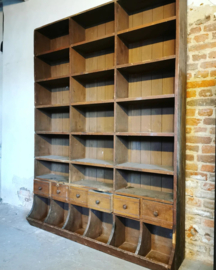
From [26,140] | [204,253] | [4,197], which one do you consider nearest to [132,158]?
[204,253]

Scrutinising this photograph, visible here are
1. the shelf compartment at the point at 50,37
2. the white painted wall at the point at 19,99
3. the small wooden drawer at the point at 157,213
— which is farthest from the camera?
the white painted wall at the point at 19,99

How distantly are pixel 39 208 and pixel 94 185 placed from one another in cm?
101

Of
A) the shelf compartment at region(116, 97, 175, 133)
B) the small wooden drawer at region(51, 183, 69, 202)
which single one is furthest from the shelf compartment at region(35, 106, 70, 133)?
the shelf compartment at region(116, 97, 175, 133)

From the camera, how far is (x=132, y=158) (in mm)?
2383

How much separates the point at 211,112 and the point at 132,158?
3.07ft

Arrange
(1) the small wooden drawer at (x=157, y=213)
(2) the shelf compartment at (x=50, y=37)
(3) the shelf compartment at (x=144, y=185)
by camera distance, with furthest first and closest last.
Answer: (2) the shelf compartment at (x=50, y=37) → (3) the shelf compartment at (x=144, y=185) → (1) the small wooden drawer at (x=157, y=213)

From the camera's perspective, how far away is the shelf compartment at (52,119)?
2.89 metres

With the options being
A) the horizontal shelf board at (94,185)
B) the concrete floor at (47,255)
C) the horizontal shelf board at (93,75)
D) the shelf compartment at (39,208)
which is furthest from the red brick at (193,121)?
the shelf compartment at (39,208)

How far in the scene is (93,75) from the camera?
2.46m

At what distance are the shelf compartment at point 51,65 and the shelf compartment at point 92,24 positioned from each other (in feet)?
1.09

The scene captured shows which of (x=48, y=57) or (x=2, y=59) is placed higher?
(x=2, y=59)

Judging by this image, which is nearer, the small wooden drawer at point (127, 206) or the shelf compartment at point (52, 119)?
the small wooden drawer at point (127, 206)

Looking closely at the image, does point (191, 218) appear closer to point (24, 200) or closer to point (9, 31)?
point (24, 200)

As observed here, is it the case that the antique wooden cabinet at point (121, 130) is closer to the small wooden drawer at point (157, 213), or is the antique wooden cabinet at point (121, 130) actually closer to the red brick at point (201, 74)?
the small wooden drawer at point (157, 213)
